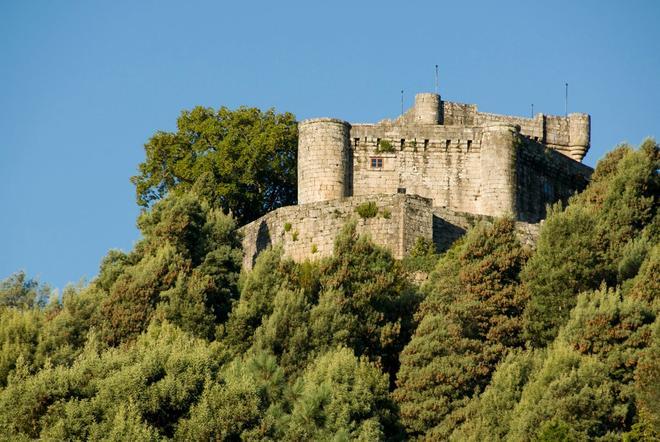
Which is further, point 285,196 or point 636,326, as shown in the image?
point 285,196

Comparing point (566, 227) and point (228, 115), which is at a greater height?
point (228, 115)

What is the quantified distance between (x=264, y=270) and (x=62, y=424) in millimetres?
11231

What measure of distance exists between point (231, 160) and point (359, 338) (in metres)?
16.9

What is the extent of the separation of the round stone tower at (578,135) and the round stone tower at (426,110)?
18.2 ft

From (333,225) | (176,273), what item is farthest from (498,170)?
(176,273)

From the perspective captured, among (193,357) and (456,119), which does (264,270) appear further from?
(456,119)

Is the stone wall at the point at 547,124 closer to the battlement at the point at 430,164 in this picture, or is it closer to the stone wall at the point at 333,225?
the battlement at the point at 430,164

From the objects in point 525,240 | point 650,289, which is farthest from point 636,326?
point 525,240

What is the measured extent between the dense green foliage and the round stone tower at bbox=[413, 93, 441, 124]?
9.90 m

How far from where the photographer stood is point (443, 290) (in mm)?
56125

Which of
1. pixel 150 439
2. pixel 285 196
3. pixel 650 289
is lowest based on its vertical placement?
pixel 150 439

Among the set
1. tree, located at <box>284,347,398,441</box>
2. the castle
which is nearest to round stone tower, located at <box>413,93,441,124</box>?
the castle

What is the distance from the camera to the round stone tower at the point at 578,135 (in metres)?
74.1

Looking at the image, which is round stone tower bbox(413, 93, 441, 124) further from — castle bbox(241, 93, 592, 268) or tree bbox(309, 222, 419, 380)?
tree bbox(309, 222, 419, 380)
